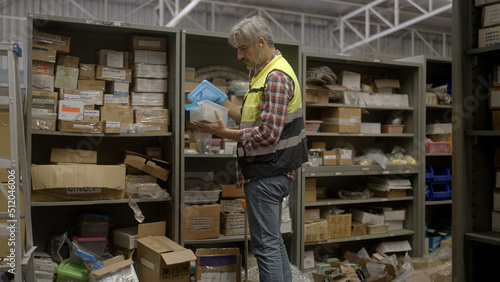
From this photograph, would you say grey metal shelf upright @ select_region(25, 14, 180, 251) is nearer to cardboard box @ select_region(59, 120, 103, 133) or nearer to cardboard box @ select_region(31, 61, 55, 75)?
cardboard box @ select_region(59, 120, 103, 133)

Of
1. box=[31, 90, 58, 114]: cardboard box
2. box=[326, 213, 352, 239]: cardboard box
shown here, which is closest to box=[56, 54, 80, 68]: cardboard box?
A: box=[31, 90, 58, 114]: cardboard box

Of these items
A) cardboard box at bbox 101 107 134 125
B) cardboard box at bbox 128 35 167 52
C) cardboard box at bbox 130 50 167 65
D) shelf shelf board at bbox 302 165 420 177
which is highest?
cardboard box at bbox 128 35 167 52

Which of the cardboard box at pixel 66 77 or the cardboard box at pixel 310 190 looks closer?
the cardboard box at pixel 66 77

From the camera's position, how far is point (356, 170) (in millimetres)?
4277

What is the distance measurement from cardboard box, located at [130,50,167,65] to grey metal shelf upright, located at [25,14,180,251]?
66mm

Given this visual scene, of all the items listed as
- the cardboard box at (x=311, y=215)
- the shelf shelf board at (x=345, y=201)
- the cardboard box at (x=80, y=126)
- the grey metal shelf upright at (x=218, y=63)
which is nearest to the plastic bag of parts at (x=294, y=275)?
the grey metal shelf upright at (x=218, y=63)

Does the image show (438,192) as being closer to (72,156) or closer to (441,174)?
(441,174)

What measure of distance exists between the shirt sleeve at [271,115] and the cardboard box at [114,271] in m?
1.34

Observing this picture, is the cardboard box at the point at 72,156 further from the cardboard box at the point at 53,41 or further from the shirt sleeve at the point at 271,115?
the shirt sleeve at the point at 271,115

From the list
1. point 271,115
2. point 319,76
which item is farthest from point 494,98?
point 319,76

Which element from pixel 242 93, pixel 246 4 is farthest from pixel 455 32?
pixel 246 4

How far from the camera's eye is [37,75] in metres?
3.19

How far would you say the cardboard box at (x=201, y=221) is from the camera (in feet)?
11.5

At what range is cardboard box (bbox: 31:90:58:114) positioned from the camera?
10.4ft
